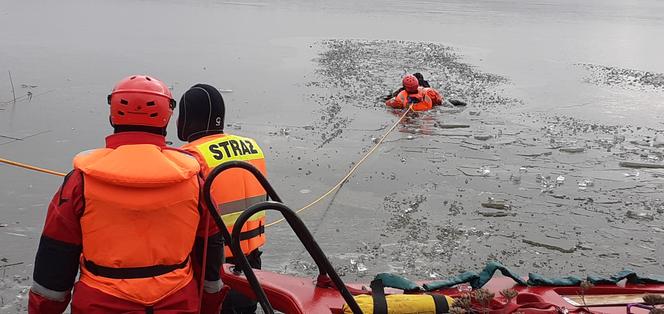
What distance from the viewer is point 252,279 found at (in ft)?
7.33

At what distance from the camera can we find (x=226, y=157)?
9.54 ft

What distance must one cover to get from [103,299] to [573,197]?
204 inches

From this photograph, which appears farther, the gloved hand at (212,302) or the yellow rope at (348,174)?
the yellow rope at (348,174)

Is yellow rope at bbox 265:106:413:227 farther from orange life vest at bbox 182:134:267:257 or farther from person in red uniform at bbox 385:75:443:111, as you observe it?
orange life vest at bbox 182:134:267:257

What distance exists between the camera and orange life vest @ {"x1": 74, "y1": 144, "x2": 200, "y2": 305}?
197 cm

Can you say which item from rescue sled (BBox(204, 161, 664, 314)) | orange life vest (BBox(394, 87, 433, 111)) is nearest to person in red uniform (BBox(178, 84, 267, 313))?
rescue sled (BBox(204, 161, 664, 314))

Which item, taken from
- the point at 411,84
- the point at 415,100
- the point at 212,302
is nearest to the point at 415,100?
the point at 415,100

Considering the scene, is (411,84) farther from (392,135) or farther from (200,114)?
(200,114)

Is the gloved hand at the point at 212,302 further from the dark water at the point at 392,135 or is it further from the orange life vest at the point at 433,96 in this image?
the orange life vest at the point at 433,96

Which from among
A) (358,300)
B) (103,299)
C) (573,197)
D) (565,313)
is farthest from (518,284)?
(573,197)

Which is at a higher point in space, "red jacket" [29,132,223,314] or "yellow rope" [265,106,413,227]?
"red jacket" [29,132,223,314]

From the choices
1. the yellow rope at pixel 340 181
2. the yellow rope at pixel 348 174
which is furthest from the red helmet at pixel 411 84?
the yellow rope at pixel 340 181

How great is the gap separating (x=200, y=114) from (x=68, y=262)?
1119mm

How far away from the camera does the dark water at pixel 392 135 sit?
500 cm
